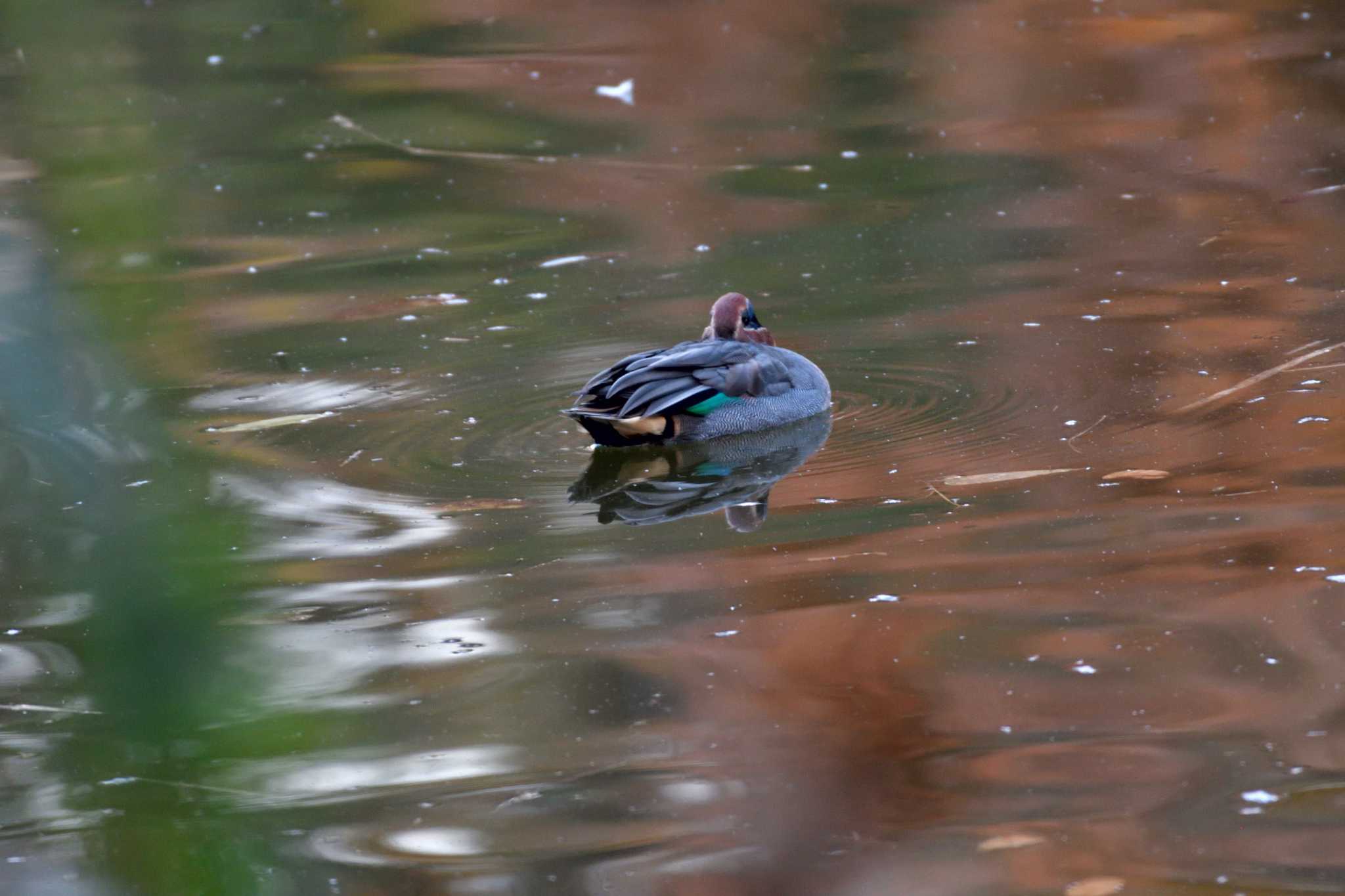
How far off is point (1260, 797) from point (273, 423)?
4.20 m

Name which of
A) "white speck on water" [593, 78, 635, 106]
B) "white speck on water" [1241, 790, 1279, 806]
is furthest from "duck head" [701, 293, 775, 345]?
"white speck on water" [593, 78, 635, 106]

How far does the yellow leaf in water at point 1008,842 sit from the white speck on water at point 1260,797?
46 centimetres

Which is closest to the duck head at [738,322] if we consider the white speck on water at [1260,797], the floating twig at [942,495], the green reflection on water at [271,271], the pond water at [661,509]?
the pond water at [661,509]

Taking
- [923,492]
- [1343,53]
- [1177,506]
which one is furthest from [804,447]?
[1343,53]

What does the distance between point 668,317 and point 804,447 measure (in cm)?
169

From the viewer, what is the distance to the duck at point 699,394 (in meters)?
6.05

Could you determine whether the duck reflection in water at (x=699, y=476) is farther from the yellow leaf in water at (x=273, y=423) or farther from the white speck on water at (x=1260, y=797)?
the white speck on water at (x=1260, y=797)

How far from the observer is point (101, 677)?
1253 millimetres

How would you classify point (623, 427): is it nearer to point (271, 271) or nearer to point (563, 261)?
point (563, 261)

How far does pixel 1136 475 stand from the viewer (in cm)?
546

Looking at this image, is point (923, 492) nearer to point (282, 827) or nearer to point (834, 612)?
point (834, 612)

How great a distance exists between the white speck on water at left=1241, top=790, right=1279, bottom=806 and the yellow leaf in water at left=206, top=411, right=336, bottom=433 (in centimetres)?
405

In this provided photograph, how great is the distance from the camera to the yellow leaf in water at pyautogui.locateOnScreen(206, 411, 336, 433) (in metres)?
6.49

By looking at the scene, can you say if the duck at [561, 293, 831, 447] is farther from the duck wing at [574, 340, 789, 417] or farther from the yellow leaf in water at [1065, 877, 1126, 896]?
the yellow leaf in water at [1065, 877, 1126, 896]
